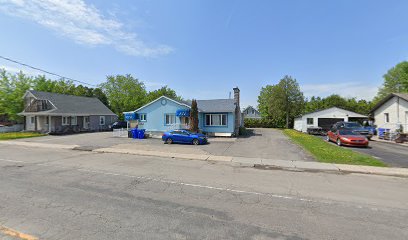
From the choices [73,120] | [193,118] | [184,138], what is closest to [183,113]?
[193,118]

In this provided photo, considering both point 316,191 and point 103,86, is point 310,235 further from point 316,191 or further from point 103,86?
point 103,86

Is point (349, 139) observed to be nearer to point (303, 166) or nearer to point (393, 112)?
point (303, 166)

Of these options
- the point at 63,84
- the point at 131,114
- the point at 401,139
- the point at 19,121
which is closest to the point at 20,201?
the point at 131,114

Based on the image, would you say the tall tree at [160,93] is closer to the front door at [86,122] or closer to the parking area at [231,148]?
the front door at [86,122]

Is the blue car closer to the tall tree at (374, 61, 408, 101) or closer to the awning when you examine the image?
the awning

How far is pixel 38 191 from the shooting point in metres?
6.62

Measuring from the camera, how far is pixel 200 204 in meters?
5.71

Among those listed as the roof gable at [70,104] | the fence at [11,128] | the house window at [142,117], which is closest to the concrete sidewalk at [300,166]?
the house window at [142,117]

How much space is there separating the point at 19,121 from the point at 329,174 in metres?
49.0

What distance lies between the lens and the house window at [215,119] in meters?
25.6

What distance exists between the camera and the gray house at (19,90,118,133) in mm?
30422

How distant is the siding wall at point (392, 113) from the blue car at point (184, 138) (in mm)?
24122

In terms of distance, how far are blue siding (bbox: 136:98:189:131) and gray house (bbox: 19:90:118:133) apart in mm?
13715

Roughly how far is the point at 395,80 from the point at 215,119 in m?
54.9
